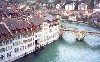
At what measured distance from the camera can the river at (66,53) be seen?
6000 cm

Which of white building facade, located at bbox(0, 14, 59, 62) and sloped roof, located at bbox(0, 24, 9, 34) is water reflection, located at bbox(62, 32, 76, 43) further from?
sloped roof, located at bbox(0, 24, 9, 34)

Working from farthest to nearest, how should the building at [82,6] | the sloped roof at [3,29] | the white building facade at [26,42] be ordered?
the building at [82,6] → the sloped roof at [3,29] → the white building facade at [26,42]

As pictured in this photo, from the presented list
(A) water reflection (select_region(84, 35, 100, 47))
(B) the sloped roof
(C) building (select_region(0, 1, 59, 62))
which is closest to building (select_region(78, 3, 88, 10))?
(A) water reflection (select_region(84, 35, 100, 47))

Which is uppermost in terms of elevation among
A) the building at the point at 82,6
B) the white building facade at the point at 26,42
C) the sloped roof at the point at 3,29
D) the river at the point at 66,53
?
the sloped roof at the point at 3,29

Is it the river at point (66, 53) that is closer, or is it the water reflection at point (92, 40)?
the river at point (66, 53)

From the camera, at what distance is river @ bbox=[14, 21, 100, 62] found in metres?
60.0

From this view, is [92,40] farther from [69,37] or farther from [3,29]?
[3,29]

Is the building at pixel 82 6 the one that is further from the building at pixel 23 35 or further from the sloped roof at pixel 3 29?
the sloped roof at pixel 3 29

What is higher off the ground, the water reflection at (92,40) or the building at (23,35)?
the building at (23,35)

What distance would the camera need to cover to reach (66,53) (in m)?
65.0

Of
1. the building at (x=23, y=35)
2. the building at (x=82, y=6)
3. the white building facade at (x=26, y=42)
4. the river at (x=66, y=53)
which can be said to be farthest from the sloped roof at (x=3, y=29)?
the building at (x=82, y=6)

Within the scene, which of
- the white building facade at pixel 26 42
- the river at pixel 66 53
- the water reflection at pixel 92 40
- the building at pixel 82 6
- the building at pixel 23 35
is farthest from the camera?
the building at pixel 82 6

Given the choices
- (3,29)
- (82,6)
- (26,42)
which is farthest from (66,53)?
(82,6)

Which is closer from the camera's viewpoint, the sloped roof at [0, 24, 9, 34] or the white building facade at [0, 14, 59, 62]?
the white building facade at [0, 14, 59, 62]
